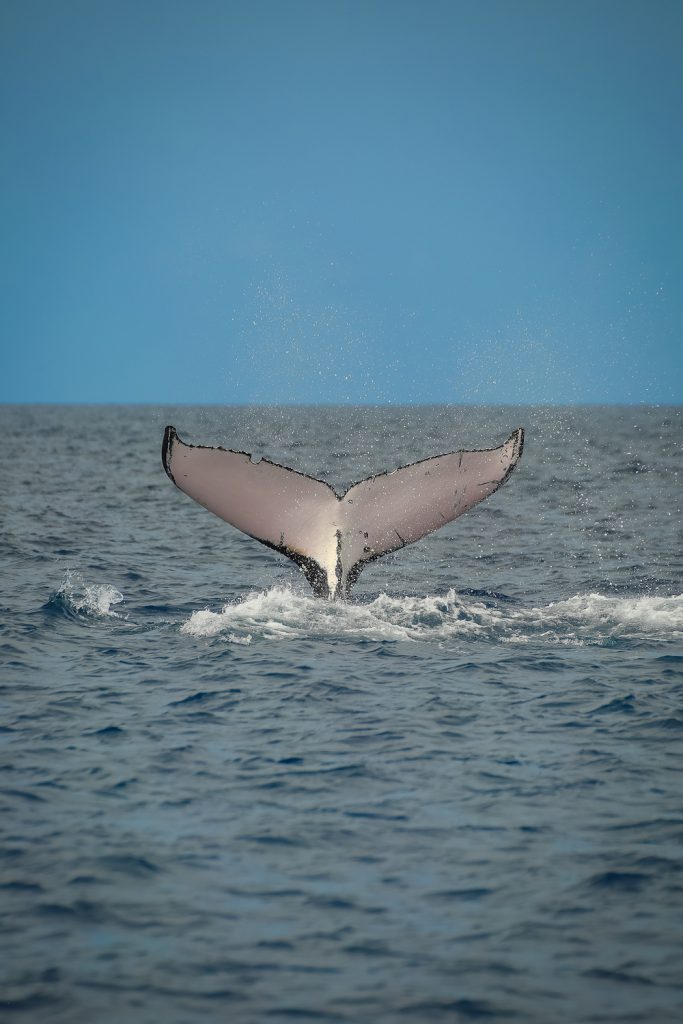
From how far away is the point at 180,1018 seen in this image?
4867 millimetres

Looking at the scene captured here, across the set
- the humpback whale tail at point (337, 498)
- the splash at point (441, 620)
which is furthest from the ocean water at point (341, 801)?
the humpback whale tail at point (337, 498)

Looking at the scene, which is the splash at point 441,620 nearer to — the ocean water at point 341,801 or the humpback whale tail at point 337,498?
the ocean water at point 341,801

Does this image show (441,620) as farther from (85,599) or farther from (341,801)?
(341,801)

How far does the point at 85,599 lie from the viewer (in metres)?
13.5

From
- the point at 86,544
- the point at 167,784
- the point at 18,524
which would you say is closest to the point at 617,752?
the point at 167,784

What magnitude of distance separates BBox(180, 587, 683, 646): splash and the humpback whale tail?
1.02 meters

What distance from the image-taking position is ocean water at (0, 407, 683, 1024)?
5.16 meters

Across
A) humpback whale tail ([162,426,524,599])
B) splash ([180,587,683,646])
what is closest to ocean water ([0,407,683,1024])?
splash ([180,587,683,646])

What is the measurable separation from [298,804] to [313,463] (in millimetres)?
36926

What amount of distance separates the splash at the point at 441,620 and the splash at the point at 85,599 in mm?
1125

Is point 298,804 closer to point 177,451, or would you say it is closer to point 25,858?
point 25,858

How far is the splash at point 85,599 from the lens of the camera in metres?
12.8

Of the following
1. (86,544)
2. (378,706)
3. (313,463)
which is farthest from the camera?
(313,463)

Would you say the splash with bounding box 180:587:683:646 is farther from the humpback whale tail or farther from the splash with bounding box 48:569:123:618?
the splash with bounding box 48:569:123:618
